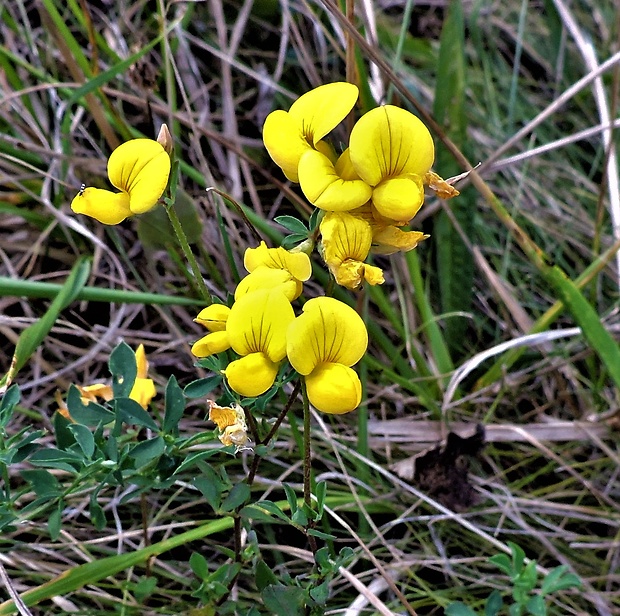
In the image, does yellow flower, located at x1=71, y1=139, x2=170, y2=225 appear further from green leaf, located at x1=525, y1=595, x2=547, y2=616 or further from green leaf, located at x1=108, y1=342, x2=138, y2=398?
green leaf, located at x1=525, y1=595, x2=547, y2=616

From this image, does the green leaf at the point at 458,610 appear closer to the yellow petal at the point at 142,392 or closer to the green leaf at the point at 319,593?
the green leaf at the point at 319,593

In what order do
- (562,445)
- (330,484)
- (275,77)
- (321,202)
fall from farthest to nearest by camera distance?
(275,77), (562,445), (330,484), (321,202)

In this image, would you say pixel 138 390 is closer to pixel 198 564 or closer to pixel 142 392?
pixel 142 392

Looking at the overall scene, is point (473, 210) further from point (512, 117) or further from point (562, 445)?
point (562, 445)

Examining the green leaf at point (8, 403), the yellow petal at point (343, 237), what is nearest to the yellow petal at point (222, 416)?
the yellow petal at point (343, 237)

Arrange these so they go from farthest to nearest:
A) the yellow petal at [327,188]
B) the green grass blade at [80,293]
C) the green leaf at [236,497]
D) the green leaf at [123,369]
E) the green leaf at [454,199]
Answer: the green leaf at [454,199] → the green grass blade at [80,293] → the green leaf at [123,369] → the green leaf at [236,497] → the yellow petal at [327,188]

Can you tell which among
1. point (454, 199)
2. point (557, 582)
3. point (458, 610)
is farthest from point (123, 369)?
point (454, 199)

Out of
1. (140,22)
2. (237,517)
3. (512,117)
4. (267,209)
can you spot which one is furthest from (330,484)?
(140,22)
